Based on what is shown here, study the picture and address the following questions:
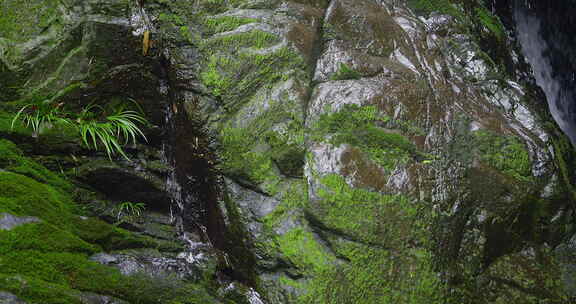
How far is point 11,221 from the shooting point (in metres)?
2.38

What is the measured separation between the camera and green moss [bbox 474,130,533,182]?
3430 mm

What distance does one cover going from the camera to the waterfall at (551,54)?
6621 mm

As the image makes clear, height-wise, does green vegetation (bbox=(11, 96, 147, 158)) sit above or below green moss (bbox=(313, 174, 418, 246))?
above

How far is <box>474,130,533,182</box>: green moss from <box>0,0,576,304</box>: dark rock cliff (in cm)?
1

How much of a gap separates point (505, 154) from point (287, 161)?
192 centimetres

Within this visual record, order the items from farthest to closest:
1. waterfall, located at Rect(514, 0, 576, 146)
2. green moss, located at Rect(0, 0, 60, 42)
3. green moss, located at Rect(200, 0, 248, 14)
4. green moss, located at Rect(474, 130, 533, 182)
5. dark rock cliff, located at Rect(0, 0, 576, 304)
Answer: waterfall, located at Rect(514, 0, 576, 146), green moss, located at Rect(200, 0, 248, 14), green moss, located at Rect(0, 0, 60, 42), green moss, located at Rect(474, 130, 533, 182), dark rock cliff, located at Rect(0, 0, 576, 304)

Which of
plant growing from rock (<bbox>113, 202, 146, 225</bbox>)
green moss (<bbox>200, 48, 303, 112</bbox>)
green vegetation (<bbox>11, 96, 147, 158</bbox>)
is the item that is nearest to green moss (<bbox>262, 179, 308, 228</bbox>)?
green moss (<bbox>200, 48, 303, 112</bbox>)

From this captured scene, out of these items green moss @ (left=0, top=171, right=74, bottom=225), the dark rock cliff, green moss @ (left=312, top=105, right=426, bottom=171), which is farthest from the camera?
green moss @ (left=312, top=105, right=426, bottom=171)

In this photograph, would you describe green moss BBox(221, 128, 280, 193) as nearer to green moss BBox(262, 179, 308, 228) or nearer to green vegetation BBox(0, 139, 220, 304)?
green moss BBox(262, 179, 308, 228)

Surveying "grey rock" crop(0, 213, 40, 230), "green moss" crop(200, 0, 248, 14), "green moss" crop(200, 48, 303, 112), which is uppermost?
"green moss" crop(200, 0, 248, 14)

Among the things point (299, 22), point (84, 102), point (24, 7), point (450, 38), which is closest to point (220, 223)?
point (84, 102)

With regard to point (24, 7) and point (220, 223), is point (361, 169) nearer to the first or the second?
point (220, 223)

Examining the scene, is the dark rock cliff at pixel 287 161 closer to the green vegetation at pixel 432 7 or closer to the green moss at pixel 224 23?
the green moss at pixel 224 23

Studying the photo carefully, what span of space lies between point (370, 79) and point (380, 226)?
1351 mm
